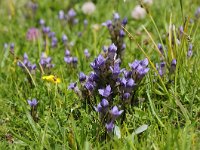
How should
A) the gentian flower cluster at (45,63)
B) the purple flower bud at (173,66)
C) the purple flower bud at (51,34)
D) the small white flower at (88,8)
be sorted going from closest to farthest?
the purple flower bud at (173,66) → the gentian flower cluster at (45,63) → the purple flower bud at (51,34) → the small white flower at (88,8)

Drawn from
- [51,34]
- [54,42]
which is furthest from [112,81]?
[51,34]

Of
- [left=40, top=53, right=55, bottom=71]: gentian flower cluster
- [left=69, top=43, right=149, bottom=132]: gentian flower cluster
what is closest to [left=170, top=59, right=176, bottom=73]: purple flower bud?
[left=69, top=43, right=149, bottom=132]: gentian flower cluster

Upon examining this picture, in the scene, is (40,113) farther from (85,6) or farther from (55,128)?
(85,6)

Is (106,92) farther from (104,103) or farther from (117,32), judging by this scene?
(117,32)

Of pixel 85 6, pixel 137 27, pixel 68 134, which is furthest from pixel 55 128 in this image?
pixel 85 6

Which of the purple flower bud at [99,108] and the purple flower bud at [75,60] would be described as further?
the purple flower bud at [75,60]

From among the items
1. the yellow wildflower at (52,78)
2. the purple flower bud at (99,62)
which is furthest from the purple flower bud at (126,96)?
the yellow wildflower at (52,78)

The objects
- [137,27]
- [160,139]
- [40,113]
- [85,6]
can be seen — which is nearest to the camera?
[160,139]

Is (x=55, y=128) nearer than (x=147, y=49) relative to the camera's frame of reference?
Yes

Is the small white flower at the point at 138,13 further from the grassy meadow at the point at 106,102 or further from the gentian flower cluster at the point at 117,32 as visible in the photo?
the gentian flower cluster at the point at 117,32

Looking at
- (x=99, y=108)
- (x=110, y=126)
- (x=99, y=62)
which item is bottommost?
(x=110, y=126)

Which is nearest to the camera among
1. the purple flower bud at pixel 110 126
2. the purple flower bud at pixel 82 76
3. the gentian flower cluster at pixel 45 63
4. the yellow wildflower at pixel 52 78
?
the purple flower bud at pixel 110 126
